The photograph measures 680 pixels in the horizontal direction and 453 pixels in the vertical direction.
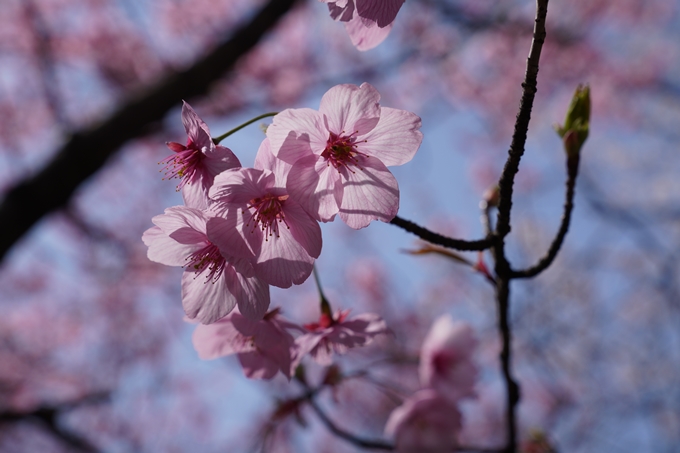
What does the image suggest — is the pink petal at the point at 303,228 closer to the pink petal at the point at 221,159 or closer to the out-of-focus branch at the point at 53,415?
the pink petal at the point at 221,159

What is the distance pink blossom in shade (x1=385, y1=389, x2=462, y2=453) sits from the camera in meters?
1.77

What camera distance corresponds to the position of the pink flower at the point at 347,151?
98 cm

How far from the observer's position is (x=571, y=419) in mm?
6914

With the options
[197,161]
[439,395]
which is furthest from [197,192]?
[439,395]

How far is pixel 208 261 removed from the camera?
116cm

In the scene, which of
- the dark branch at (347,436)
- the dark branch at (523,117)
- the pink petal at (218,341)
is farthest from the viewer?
the dark branch at (347,436)

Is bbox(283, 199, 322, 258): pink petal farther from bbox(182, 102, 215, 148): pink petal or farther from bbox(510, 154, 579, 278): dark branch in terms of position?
bbox(510, 154, 579, 278): dark branch

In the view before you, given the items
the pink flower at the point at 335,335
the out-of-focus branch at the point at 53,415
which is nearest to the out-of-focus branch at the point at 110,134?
the out-of-focus branch at the point at 53,415

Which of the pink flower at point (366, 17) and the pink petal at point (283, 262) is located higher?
the pink flower at point (366, 17)

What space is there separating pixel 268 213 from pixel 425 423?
3.77 feet

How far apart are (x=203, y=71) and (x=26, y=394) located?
6.08 metres

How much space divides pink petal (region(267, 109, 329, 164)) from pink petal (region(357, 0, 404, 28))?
0.74ft

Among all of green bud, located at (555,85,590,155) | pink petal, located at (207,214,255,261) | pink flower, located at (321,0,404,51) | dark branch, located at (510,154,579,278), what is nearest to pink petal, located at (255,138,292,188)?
pink petal, located at (207,214,255,261)

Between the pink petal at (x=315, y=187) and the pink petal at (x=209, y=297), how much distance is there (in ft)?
0.86
